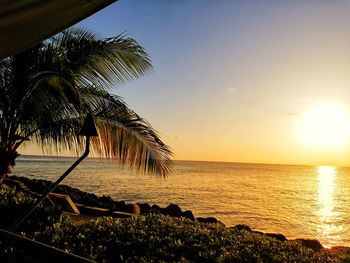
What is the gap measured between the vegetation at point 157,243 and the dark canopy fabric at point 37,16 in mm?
3924

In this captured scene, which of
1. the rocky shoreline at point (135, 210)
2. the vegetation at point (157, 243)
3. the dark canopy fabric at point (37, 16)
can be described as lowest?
the rocky shoreline at point (135, 210)

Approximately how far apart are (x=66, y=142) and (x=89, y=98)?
0.98 m

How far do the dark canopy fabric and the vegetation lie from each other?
3.92 meters

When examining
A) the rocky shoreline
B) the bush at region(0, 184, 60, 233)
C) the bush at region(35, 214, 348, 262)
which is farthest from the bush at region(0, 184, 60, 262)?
the rocky shoreline

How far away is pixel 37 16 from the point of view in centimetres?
120

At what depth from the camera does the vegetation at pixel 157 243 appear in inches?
214

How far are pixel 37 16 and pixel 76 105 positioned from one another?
17.2 feet

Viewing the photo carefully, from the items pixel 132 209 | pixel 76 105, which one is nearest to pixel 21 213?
pixel 76 105

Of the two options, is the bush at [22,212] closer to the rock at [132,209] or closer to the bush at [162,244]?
the bush at [162,244]

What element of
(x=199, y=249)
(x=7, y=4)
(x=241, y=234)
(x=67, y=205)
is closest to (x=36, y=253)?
(x=7, y=4)

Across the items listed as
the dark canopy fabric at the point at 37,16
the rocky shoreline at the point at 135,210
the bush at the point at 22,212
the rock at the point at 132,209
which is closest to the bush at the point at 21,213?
the bush at the point at 22,212

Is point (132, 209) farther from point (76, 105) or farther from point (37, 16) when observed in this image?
point (37, 16)

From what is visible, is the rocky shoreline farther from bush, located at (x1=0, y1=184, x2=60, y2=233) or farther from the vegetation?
the vegetation

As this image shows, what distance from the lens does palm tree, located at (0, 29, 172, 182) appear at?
21.4 ft
